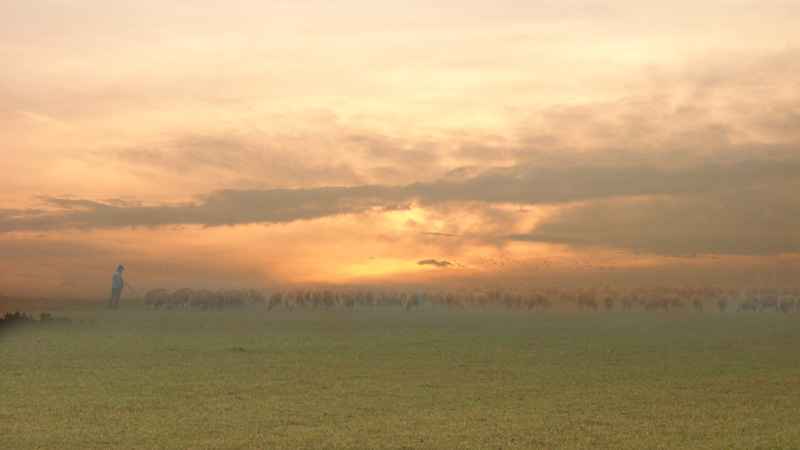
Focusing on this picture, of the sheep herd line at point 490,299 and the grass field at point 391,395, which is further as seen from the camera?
the sheep herd line at point 490,299

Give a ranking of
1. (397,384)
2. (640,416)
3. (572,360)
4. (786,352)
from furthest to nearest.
Result: (786,352) → (572,360) → (397,384) → (640,416)

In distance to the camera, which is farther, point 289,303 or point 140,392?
point 289,303

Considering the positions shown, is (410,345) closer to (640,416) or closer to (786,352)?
(786,352)

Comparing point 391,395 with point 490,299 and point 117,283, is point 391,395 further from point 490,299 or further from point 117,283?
point 490,299

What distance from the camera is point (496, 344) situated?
1150 inches

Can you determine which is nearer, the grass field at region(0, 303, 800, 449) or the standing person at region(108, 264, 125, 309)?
the grass field at region(0, 303, 800, 449)

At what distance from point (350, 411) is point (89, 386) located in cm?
647

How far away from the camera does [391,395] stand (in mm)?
15406

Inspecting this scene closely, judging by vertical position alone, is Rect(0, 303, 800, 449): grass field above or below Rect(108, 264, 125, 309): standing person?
below

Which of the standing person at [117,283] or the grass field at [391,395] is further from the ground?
the standing person at [117,283]

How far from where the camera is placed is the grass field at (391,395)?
11547mm

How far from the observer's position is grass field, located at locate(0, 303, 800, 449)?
11.5 m

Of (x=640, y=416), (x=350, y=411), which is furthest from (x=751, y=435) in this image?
(x=350, y=411)

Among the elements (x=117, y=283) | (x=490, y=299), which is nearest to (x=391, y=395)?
(x=117, y=283)
